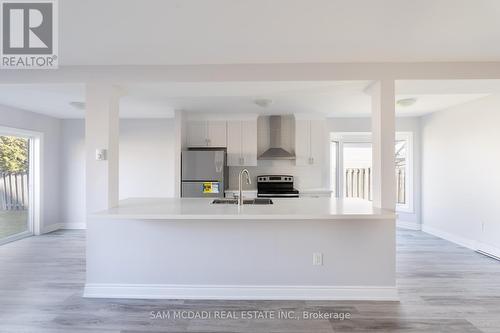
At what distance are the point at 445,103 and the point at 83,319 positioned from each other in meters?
5.67

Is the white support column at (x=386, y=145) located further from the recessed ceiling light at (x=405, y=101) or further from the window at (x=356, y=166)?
the window at (x=356, y=166)

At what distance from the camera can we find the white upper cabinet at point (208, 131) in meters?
5.27

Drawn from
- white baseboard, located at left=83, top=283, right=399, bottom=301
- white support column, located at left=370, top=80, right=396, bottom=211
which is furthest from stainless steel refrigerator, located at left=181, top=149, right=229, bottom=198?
white support column, located at left=370, top=80, right=396, bottom=211

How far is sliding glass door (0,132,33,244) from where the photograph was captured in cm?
481

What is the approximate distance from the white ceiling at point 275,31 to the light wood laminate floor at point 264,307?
2.36m

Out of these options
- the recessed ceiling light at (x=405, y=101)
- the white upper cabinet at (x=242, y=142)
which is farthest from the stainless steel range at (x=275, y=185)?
the recessed ceiling light at (x=405, y=101)

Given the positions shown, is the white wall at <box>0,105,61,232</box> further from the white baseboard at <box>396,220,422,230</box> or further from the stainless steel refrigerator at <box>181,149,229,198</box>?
the white baseboard at <box>396,220,422,230</box>

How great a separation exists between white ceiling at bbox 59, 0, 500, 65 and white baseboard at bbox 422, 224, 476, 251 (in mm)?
3052

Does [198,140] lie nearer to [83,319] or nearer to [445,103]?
[83,319]

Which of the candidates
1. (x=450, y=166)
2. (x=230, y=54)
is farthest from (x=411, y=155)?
(x=230, y=54)

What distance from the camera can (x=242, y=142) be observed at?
5305 millimetres

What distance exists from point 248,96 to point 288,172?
2360mm

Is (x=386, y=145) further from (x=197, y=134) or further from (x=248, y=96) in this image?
(x=197, y=134)

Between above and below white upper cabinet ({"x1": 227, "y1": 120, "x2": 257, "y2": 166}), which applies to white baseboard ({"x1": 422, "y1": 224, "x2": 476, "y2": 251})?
below
